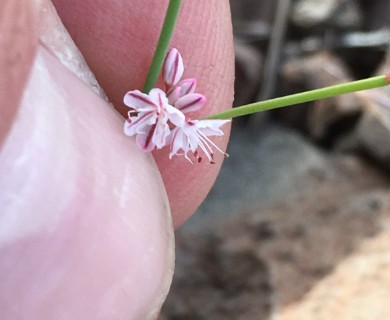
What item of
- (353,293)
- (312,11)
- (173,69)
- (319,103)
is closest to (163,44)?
(173,69)

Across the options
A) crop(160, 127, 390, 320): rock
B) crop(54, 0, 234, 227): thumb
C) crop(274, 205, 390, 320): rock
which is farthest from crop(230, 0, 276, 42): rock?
crop(54, 0, 234, 227): thumb

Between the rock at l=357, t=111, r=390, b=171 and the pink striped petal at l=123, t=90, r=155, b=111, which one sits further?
the rock at l=357, t=111, r=390, b=171

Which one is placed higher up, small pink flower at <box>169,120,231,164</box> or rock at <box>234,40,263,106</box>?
small pink flower at <box>169,120,231,164</box>

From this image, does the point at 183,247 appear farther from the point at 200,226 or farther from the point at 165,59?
the point at 165,59

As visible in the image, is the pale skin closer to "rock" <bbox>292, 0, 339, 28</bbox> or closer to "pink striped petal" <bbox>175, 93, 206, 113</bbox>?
"pink striped petal" <bbox>175, 93, 206, 113</bbox>

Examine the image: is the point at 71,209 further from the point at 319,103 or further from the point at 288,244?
the point at 319,103

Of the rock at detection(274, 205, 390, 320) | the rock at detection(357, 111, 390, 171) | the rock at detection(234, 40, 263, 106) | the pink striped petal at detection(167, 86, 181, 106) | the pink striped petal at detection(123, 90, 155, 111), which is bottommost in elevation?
the rock at detection(357, 111, 390, 171)

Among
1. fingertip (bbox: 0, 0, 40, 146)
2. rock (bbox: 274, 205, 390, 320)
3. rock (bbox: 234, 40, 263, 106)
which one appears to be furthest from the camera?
rock (bbox: 234, 40, 263, 106)

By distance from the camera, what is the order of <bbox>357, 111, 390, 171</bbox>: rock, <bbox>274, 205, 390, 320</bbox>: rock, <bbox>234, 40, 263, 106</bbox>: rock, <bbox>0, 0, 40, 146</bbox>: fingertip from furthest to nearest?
<bbox>234, 40, 263, 106</bbox>: rock → <bbox>357, 111, 390, 171</bbox>: rock → <bbox>274, 205, 390, 320</bbox>: rock → <bbox>0, 0, 40, 146</bbox>: fingertip
